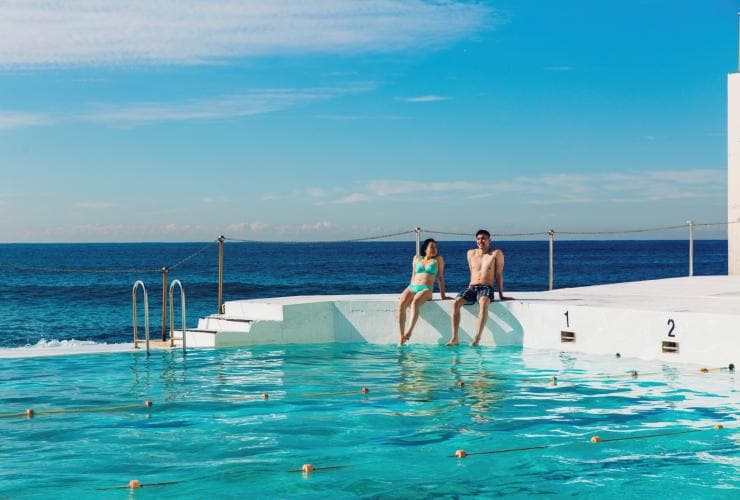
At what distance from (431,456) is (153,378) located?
429 centimetres

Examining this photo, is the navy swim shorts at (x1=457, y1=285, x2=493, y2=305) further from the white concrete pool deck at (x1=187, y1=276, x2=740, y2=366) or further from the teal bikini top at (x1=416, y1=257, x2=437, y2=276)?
the teal bikini top at (x1=416, y1=257, x2=437, y2=276)

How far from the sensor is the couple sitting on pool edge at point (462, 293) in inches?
473

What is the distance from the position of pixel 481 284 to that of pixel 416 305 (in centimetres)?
97

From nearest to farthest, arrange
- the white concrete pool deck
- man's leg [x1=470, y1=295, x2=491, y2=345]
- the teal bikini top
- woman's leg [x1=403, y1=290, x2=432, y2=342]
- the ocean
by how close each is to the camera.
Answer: the white concrete pool deck
man's leg [x1=470, y1=295, x2=491, y2=345]
woman's leg [x1=403, y1=290, x2=432, y2=342]
the teal bikini top
the ocean

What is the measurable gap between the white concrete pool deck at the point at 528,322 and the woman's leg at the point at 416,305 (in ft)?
0.71

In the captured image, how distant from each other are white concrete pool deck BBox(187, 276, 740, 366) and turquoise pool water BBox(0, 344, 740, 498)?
0.43 m

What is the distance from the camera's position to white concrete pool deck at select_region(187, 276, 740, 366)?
10445 mm

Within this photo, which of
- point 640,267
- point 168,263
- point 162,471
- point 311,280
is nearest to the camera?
point 162,471

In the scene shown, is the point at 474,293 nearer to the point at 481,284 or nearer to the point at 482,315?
the point at 481,284

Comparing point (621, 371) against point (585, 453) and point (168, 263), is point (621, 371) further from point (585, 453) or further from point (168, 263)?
point (168, 263)

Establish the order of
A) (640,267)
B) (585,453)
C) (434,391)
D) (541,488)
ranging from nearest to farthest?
(541,488) → (585,453) → (434,391) → (640,267)

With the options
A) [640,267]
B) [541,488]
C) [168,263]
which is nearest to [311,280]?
[640,267]

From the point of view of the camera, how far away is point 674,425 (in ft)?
23.4

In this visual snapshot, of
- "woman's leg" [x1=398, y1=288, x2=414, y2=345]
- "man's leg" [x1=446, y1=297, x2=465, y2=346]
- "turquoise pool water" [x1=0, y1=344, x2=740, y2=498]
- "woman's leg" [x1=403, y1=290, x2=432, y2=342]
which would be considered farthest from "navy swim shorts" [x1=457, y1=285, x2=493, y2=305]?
"turquoise pool water" [x1=0, y1=344, x2=740, y2=498]
